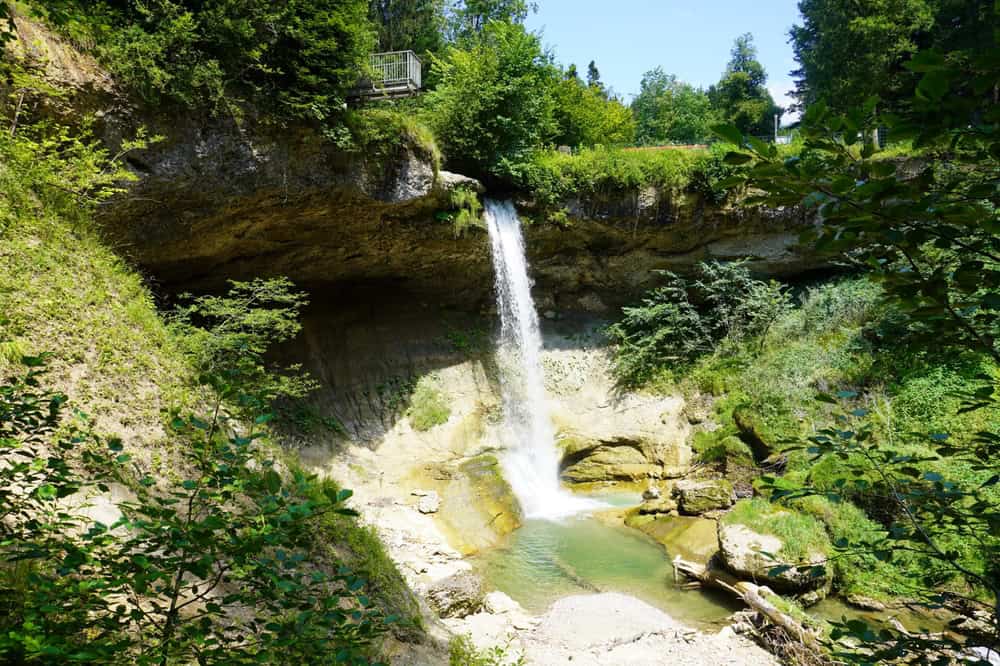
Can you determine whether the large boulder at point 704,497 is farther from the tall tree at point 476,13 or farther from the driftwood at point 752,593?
the tall tree at point 476,13

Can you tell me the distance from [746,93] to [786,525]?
113ft

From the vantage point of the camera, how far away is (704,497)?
1007cm

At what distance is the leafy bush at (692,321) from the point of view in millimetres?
14312

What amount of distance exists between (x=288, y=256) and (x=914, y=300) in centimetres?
1154

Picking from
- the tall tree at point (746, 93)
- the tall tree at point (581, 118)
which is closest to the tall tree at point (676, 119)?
the tall tree at point (746, 93)

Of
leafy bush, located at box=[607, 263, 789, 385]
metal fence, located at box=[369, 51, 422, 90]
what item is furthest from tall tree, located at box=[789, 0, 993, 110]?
metal fence, located at box=[369, 51, 422, 90]

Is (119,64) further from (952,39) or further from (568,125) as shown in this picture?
(952,39)

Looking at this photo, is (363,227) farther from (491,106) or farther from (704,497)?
(704,497)

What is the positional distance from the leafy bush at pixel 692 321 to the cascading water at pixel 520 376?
2393 millimetres

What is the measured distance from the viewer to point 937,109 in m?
1.27

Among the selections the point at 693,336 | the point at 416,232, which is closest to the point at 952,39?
the point at 693,336

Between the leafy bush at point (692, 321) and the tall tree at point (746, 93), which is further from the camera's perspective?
the tall tree at point (746, 93)

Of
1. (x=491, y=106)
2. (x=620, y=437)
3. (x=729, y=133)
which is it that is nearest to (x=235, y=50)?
(x=491, y=106)

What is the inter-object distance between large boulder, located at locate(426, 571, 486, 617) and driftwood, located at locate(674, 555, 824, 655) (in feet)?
9.70
